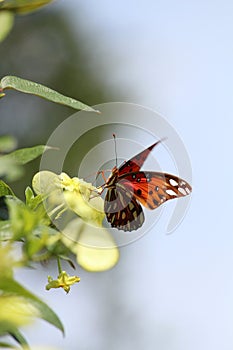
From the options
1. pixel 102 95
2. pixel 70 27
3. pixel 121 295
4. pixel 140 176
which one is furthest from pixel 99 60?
pixel 140 176

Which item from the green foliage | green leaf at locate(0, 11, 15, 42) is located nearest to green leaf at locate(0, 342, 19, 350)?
the green foliage

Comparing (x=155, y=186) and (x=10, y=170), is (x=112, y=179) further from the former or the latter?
(x=10, y=170)

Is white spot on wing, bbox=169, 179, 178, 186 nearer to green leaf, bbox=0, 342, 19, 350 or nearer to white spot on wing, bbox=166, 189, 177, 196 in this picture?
white spot on wing, bbox=166, 189, 177, 196

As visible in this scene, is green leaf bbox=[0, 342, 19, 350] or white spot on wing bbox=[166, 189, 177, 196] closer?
green leaf bbox=[0, 342, 19, 350]

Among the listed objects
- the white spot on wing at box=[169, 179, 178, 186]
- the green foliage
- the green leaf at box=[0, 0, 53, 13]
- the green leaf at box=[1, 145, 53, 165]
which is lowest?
the green foliage

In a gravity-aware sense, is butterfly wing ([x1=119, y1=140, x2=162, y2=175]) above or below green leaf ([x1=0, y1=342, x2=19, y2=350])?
above

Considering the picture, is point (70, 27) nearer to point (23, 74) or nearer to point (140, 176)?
point (23, 74)

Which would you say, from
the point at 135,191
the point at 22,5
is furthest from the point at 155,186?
the point at 22,5
